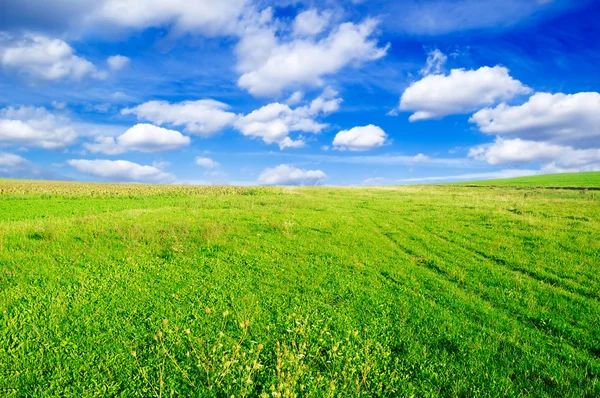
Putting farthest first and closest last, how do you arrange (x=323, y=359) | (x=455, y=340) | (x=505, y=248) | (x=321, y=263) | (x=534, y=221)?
1. (x=534, y=221)
2. (x=505, y=248)
3. (x=321, y=263)
4. (x=455, y=340)
5. (x=323, y=359)

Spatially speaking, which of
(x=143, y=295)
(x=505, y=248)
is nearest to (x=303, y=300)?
(x=143, y=295)

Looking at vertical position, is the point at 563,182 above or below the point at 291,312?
above

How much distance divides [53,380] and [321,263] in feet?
34.7

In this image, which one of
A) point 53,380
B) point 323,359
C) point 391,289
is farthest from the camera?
point 391,289

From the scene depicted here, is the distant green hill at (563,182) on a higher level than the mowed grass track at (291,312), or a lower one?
higher

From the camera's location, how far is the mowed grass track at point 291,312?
23.8 feet

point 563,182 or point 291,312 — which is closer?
point 291,312

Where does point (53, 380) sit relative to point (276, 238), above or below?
below

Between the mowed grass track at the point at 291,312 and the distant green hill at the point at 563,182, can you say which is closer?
the mowed grass track at the point at 291,312

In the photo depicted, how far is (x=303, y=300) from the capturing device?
11.4 m

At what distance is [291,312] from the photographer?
33.9 ft

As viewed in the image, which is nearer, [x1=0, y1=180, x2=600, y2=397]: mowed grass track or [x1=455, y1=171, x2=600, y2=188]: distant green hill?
[x1=0, y1=180, x2=600, y2=397]: mowed grass track

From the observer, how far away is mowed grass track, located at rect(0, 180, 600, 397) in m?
7.27

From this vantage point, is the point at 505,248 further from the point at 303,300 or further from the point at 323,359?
the point at 323,359
